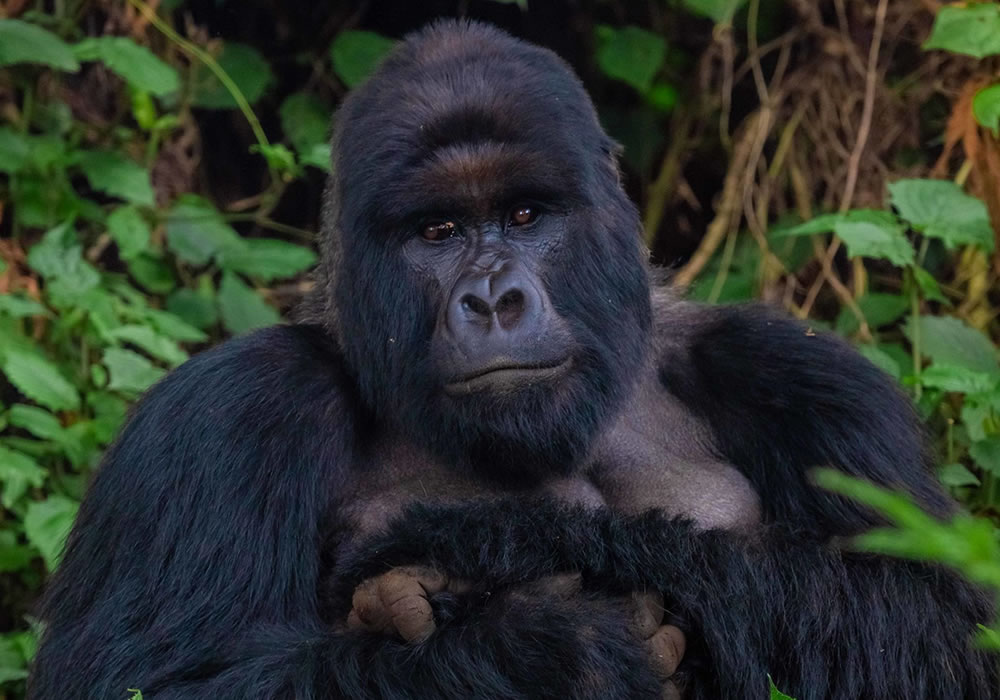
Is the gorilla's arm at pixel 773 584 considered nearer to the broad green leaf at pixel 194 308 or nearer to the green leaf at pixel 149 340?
the green leaf at pixel 149 340

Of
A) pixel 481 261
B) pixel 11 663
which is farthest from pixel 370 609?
pixel 11 663

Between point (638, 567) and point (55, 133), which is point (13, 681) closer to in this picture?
point (638, 567)

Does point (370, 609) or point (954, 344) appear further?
point (954, 344)

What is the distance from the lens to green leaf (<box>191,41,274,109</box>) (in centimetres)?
600

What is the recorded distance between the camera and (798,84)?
621cm

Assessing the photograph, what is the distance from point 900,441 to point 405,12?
3.55 meters

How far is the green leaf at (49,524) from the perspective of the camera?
420 centimetres

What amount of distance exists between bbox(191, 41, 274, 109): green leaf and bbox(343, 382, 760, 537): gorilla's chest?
2810 millimetres

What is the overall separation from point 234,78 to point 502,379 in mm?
3253

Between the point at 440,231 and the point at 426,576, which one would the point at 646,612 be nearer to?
the point at 426,576

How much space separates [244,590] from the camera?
10.4 ft

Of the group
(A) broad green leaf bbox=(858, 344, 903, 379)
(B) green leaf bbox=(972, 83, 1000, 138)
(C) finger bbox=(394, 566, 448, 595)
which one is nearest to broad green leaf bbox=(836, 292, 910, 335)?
(A) broad green leaf bbox=(858, 344, 903, 379)

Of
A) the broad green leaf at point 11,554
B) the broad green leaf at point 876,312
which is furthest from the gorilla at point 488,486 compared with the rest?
the broad green leaf at point 876,312

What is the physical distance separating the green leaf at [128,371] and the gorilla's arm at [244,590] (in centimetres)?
110
